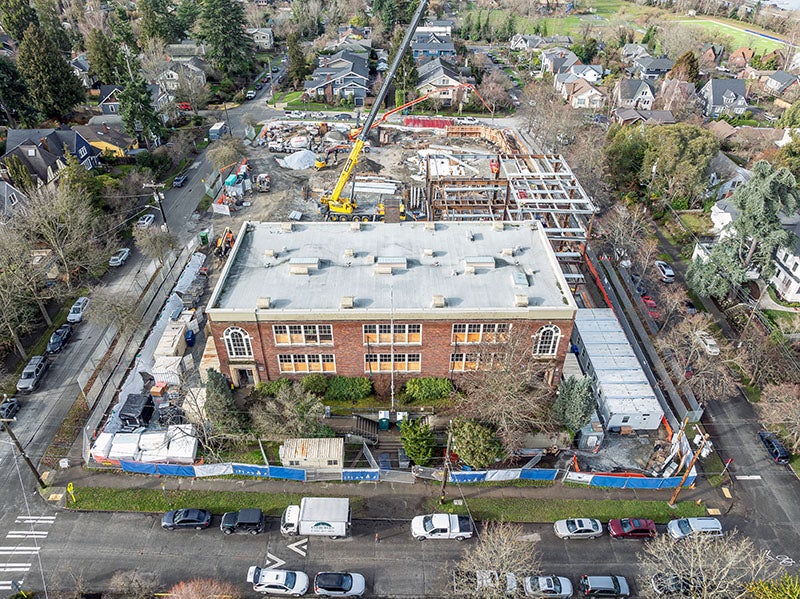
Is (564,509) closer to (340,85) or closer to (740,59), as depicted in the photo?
(340,85)

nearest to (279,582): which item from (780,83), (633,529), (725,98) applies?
(633,529)

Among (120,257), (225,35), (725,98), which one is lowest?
(120,257)

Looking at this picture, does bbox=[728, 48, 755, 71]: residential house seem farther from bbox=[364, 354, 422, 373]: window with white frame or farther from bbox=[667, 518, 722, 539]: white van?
bbox=[364, 354, 422, 373]: window with white frame

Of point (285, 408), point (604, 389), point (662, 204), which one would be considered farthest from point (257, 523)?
point (662, 204)

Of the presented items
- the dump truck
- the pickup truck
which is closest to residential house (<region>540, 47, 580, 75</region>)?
the pickup truck

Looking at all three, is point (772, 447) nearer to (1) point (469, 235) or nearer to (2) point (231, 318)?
(1) point (469, 235)

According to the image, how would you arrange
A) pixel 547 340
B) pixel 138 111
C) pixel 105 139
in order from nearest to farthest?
pixel 547 340 < pixel 138 111 < pixel 105 139

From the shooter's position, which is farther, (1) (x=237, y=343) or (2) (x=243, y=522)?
(1) (x=237, y=343)
